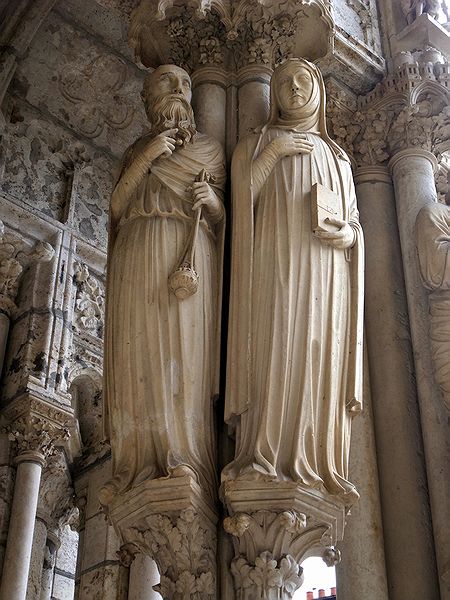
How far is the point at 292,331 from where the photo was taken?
10.8 ft

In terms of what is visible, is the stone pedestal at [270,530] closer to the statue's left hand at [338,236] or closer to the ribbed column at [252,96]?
the statue's left hand at [338,236]

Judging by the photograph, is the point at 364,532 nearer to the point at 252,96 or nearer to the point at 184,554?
the point at 184,554

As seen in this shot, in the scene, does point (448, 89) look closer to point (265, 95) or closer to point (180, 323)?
point (265, 95)

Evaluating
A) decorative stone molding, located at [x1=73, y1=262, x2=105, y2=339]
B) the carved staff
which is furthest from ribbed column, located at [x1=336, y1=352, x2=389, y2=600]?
decorative stone molding, located at [x1=73, y1=262, x2=105, y2=339]


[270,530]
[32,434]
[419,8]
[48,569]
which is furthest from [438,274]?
[48,569]

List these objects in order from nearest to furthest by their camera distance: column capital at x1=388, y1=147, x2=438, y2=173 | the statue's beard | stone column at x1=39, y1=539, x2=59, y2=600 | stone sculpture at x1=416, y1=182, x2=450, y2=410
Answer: the statue's beard, stone sculpture at x1=416, y1=182, x2=450, y2=410, column capital at x1=388, y1=147, x2=438, y2=173, stone column at x1=39, y1=539, x2=59, y2=600

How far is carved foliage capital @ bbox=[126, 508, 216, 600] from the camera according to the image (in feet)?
9.83

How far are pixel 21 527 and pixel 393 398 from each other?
2.37m

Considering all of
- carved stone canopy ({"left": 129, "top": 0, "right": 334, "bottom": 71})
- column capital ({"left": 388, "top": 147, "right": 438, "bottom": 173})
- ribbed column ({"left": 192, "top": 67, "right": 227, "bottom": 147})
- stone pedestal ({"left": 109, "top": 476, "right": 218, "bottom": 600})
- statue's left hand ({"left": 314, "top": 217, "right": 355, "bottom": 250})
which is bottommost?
stone pedestal ({"left": 109, "top": 476, "right": 218, "bottom": 600})

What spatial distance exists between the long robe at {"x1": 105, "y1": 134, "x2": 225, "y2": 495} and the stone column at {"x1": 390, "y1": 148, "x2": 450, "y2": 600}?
3.21 ft

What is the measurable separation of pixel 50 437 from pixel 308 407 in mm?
2860

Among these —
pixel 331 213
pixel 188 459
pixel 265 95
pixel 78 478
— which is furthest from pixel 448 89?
pixel 78 478

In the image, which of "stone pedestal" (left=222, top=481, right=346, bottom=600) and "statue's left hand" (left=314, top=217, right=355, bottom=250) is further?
"statue's left hand" (left=314, top=217, right=355, bottom=250)

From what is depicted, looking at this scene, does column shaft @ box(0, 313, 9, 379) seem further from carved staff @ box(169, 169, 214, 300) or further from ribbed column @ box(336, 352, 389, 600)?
carved staff @ box(169, 169, 214, 300)
